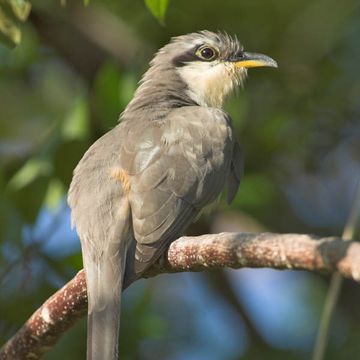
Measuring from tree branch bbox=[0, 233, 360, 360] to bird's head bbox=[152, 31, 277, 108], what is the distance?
2.13 metres

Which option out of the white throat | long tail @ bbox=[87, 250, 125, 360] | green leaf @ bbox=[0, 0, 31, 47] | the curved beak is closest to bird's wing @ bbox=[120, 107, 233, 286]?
long tail @ bbox=[87, 250, 125, 360]

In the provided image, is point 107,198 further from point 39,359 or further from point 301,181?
point 301,181

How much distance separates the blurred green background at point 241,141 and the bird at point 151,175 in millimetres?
498

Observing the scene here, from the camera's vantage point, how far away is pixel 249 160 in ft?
26.0

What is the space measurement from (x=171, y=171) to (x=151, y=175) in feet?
0.50

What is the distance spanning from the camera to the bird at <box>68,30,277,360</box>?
4.89 meters

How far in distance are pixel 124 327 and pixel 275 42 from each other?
8.73ft

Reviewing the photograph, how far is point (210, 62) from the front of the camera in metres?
7.00

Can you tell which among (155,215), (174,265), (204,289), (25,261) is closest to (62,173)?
(25,261)

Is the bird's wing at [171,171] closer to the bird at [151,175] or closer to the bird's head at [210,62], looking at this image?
the bird at [151,175]

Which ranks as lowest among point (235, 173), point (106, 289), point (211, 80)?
point (106, 289)

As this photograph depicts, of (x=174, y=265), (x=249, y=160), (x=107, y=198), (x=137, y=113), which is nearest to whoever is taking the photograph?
(x=174, y=265)

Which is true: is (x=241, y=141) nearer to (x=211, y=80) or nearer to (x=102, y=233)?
(x=211, y=80)

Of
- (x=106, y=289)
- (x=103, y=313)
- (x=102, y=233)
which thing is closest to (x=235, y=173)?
(x=102, y=233)
